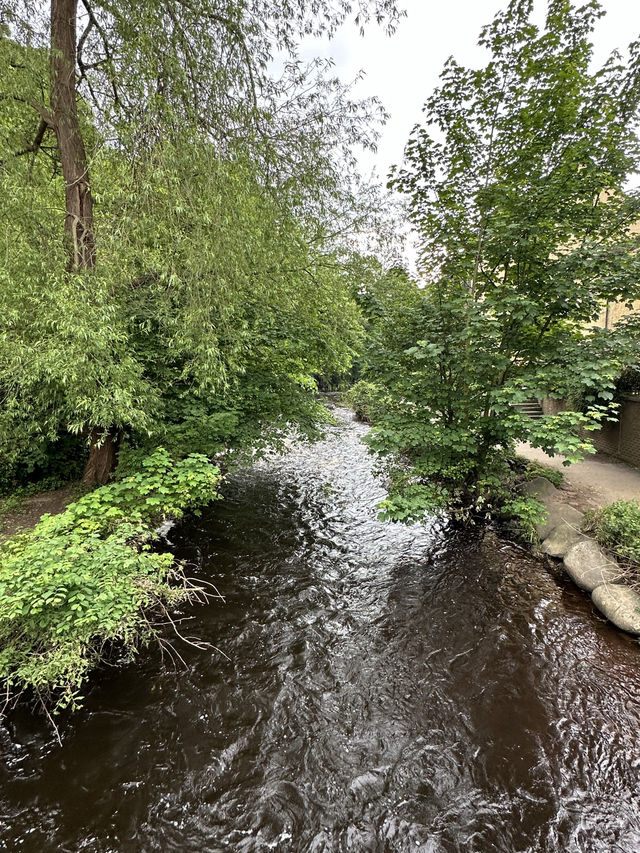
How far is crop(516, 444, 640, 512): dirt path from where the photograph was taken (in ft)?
24.3

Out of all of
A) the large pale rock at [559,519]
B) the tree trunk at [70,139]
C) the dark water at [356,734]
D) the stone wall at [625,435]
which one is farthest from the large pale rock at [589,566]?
the tree trunk at [70,139]

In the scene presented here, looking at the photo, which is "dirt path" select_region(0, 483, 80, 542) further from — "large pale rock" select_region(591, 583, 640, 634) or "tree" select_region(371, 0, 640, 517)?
"large pale rock" select_region(591, 583, 640, 634)

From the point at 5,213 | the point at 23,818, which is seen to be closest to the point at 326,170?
the point at 5,213

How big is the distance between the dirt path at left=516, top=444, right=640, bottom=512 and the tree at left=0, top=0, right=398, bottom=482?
671cm

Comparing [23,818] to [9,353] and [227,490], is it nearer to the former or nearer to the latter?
[9,353]

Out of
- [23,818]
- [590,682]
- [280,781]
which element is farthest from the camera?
[590,682]

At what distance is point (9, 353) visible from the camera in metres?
4.27

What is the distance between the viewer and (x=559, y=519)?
6.57m

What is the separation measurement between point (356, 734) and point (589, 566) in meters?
4.25

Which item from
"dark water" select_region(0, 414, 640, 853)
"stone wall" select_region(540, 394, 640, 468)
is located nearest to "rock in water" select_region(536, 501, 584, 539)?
"dark water" select_region(0, 414, 640, 853)

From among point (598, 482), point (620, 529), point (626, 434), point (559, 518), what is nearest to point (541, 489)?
point (559, 518)

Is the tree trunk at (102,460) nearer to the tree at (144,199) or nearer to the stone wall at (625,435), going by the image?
the tree at (144,199)

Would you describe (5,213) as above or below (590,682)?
above

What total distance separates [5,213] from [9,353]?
2.09m
